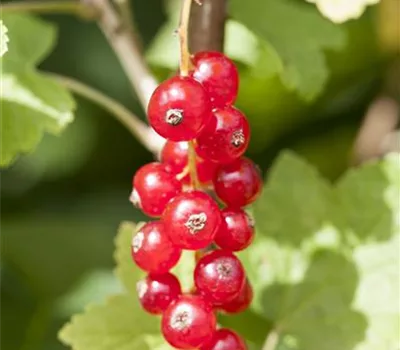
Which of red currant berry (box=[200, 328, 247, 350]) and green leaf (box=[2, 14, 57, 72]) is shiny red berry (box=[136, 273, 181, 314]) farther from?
green leaf (box=[2, 14, 57, 72])

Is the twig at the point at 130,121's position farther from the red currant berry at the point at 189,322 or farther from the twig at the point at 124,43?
the red currant berry at the point at 189,322

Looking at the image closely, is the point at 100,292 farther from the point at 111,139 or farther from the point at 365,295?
the point at 365,295

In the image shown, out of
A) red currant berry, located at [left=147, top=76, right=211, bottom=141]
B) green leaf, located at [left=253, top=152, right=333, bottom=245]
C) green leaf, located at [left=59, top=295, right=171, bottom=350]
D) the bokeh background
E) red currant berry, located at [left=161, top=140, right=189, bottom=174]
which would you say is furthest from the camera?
the bokeh background

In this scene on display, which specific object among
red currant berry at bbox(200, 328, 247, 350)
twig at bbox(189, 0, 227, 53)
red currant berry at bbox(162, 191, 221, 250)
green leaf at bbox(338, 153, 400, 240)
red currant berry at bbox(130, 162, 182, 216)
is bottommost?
red currant berry at bbox(200, 328, 247, 350)

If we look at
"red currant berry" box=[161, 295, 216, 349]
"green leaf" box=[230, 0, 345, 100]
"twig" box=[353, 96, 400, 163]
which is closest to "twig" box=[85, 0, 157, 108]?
"green leaf" box=[230, 0, 345, 100]

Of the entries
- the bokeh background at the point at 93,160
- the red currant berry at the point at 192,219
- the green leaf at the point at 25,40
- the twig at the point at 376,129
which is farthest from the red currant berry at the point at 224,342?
the twig at the point at 376,129

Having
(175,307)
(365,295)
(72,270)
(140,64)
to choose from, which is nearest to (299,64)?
(140,64)

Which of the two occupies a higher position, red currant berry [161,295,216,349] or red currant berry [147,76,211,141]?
red currant berry [147,76,211,141]
